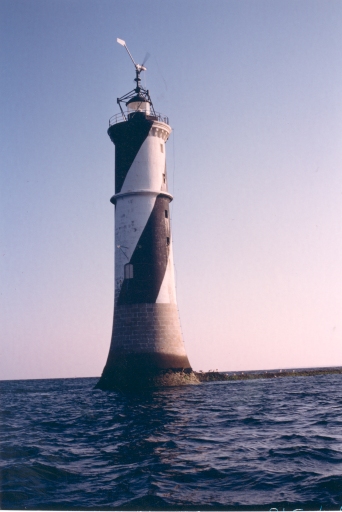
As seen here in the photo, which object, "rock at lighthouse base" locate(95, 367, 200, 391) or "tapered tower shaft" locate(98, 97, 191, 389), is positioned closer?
"rock at lighthouse base" locate(95, 367, 200, 391)

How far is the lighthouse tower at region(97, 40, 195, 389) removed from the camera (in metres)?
25.0

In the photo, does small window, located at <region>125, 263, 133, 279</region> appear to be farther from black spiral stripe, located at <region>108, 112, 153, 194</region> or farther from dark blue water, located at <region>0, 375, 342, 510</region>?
dark blue water, located at <region>0, 375, 342, 510</region>

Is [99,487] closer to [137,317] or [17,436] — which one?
[17,436]

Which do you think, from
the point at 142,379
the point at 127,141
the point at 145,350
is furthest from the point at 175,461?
the point at 127,141

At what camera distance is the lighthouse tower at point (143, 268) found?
81.9 ft

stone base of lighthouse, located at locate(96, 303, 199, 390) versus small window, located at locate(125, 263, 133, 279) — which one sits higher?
small window, located at locate(125, 263, 133, 279)

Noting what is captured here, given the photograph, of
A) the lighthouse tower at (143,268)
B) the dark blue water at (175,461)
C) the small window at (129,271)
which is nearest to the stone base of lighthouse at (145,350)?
the lighthouse tower at (143,268)

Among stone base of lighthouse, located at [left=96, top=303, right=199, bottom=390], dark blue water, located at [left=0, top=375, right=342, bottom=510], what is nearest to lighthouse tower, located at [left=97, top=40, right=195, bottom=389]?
stone base of lighthouse, located at [left=96, top=303, right=199, bottom=390]

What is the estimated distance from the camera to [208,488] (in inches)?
262

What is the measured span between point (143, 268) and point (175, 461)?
58.7 feet

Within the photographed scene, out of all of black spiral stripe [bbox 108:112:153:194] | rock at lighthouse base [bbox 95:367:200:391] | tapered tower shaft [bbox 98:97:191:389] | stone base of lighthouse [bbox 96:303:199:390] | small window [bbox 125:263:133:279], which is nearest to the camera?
rock at lighthouse base [bbox 95:367:200:391]

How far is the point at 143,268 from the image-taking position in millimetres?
25812

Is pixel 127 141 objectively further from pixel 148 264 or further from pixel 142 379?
pixel 142 379

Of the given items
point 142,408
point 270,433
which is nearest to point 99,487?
point 270,433
